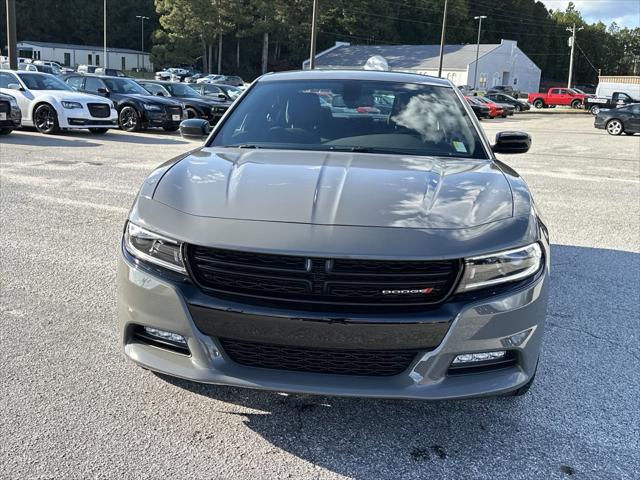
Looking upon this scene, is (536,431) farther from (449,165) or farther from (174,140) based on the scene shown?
(174,140)

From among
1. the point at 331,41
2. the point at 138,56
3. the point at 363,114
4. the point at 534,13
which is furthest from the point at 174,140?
the point at 534,13

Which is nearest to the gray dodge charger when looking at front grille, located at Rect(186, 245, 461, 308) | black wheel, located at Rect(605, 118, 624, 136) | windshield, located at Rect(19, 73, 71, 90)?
front grille, located at Rect(186, 245, 461, 308)

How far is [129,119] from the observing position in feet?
58.1

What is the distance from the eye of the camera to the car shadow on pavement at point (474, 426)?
260cm

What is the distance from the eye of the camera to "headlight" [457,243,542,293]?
248cm

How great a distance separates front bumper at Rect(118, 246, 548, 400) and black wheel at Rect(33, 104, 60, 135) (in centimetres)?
1430

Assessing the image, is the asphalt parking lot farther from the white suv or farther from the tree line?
the tree line

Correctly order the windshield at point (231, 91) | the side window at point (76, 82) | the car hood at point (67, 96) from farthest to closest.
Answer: the windshield at point (231, 91) → the side window at point (76, 82) → the car hood at point (67, 96)

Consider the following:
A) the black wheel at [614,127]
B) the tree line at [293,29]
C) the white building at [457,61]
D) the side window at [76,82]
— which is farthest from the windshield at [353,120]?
the tree line at [293,29]

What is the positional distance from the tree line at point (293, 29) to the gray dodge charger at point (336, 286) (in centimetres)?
7876

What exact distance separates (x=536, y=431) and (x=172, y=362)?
169cm

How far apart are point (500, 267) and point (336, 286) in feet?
2.26

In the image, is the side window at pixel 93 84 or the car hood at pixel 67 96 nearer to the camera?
the car hood at pixel 67 96

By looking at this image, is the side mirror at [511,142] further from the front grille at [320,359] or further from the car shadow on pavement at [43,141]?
the car shadow on pavement at [43,141]
